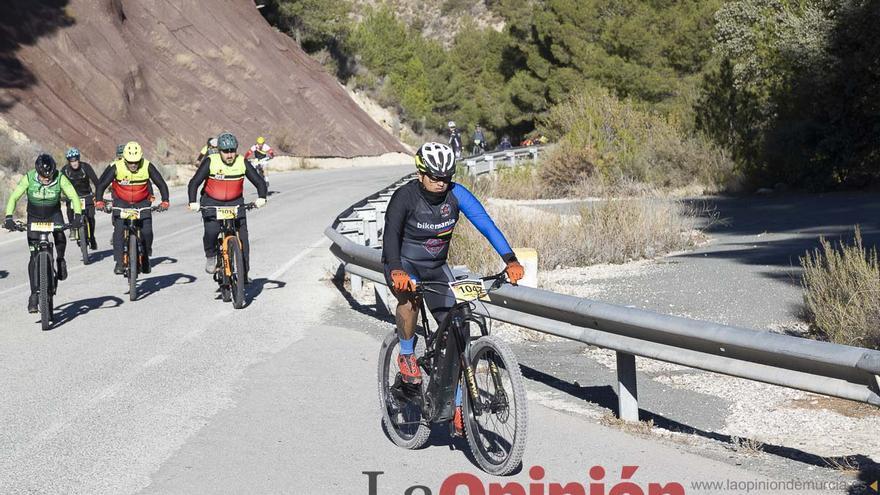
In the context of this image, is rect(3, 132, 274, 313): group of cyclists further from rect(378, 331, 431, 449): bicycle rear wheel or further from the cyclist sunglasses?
the cyclist sunglasses

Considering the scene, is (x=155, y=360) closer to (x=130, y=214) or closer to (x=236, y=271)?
(x=236, y=271)

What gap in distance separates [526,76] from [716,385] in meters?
56.0

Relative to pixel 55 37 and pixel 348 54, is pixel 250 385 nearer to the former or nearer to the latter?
pixel 55 37

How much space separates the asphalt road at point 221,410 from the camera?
20.5 ft

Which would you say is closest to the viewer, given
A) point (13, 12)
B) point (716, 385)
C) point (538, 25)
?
point (716, 385)

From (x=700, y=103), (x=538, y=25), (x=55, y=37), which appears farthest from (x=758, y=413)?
(x=538, y=25)

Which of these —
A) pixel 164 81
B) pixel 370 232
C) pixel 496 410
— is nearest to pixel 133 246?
pixel 370 232

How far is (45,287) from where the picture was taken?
11.5 metres

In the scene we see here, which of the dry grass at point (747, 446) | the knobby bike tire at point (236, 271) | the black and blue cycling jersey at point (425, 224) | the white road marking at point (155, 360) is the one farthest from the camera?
the knobby bike tire at point (236, 271)

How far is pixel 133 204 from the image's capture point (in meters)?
13.9

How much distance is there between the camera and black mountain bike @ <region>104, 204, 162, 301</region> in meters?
13.5

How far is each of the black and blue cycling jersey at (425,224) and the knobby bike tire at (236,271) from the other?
609cm

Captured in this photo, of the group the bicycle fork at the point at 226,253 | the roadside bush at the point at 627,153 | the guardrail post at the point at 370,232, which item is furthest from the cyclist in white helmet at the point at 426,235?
the roadside bush at the point at 627,153

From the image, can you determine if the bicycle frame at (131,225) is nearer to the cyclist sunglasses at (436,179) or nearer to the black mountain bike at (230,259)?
the black mountain bike at (230,259)
